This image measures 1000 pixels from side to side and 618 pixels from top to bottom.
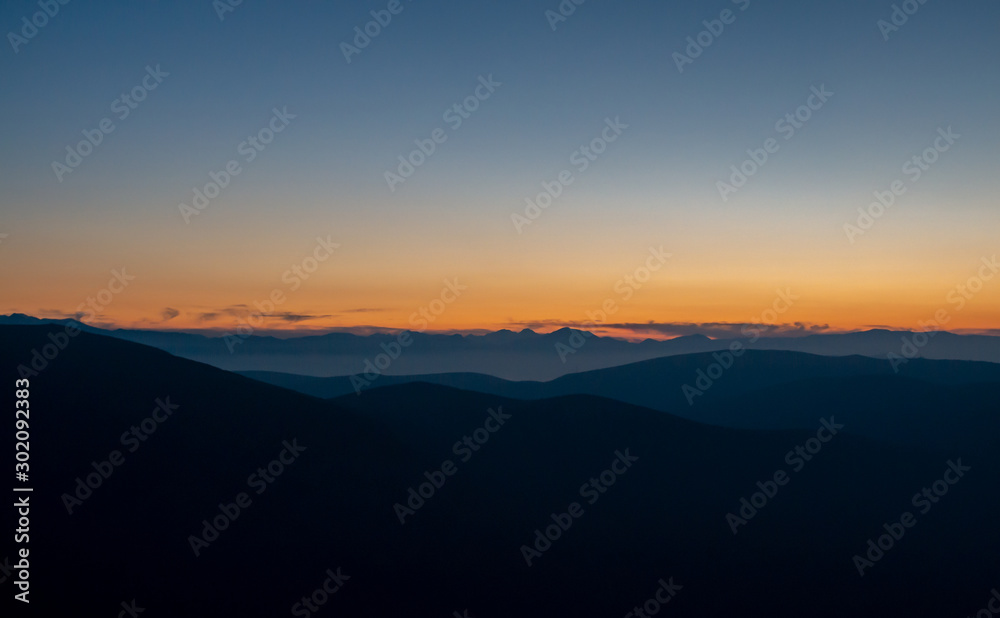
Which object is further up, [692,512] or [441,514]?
[441,514]

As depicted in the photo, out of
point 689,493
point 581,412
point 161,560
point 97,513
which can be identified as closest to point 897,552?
point 689,493

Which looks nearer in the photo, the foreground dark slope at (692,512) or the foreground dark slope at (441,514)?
the foreground dark slope at (441,514)

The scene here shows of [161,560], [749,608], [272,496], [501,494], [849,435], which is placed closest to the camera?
[161,560]

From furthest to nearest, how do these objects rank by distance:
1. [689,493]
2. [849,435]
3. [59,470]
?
1. [849,435]
2. [689,493]
3. [59,470]

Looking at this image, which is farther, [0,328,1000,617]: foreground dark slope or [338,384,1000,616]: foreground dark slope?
[338,384,1000,616]: foreground dark slope

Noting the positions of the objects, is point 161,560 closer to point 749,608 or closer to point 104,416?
point 104,416

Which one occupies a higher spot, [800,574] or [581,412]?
[581,412]

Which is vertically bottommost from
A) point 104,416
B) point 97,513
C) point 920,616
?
point 920,616

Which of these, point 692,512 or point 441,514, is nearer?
point 441,514
